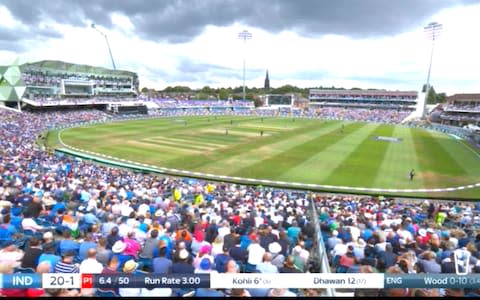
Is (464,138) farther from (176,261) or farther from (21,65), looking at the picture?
(21,65)

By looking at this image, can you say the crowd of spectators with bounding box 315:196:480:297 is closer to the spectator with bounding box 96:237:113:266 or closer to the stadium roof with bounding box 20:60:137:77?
the spectator with bounding box 96:237:113:266

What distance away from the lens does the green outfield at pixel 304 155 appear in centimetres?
2686

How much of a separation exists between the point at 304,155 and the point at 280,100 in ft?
301

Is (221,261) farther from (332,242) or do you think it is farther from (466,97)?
(466,97)

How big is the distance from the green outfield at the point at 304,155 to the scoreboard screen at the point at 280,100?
7136cm

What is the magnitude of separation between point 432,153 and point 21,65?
84620 millimetres

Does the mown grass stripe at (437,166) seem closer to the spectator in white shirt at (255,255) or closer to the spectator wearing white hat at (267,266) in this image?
the spectator in white shirt at (255,255)

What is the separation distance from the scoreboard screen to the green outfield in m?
71.4

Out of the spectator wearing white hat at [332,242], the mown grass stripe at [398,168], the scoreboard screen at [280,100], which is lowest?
the mown grass stripe at [398,168]

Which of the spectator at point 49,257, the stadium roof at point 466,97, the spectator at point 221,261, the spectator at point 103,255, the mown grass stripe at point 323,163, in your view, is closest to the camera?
the spectator at point 49,257

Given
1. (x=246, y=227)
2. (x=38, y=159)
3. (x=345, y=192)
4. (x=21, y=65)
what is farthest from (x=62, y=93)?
(x=246, y=227)

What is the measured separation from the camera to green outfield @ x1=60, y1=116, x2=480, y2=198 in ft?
88.1

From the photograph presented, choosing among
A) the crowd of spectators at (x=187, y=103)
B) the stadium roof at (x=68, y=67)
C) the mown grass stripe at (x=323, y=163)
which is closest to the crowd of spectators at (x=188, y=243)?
the mown grass stripe at (x=323, y=163)

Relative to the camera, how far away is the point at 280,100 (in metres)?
124
